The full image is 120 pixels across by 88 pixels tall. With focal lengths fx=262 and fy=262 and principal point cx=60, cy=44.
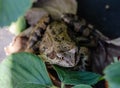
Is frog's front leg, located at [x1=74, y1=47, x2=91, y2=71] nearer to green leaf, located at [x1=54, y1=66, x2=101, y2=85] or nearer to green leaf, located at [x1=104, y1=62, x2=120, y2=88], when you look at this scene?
green leaf, located at [x1=54, y1=66, x2=101, y2=85]

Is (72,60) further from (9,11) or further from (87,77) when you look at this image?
(9,11)

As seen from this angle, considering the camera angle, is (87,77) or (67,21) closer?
(87,77)

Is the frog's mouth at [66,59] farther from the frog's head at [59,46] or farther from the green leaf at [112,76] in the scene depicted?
the green leaf at [112,76]

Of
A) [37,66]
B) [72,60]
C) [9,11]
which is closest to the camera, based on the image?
[9,11]

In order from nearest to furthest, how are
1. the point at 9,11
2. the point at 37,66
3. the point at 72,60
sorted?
the point at 9,11 < the point at 37,66 < the point at 72,60

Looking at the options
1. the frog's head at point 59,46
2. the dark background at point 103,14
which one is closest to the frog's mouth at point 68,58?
the frog's head at point 59,46

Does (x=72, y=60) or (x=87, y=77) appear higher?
(x=72, y=60)

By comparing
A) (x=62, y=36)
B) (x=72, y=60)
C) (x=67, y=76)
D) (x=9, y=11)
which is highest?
(x=62, y=36)

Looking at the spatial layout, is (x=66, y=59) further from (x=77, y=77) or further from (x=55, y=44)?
(x=77, y=77)

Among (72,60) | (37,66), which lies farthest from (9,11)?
(72,60)
